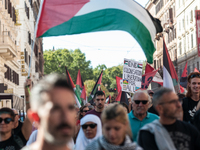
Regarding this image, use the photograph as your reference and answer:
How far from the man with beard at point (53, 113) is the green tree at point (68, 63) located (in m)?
94.4

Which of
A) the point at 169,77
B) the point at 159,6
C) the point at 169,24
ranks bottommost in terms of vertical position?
the point at 169,77

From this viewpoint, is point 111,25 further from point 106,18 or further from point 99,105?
point 99,105

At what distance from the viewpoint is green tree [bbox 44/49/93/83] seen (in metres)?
97.2

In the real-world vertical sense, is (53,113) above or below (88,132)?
above

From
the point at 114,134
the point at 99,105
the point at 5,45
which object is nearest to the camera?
the point at 114,134

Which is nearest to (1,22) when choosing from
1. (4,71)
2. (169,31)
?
(4,71)

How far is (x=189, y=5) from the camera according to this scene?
4734cm

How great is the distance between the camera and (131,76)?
15688mm

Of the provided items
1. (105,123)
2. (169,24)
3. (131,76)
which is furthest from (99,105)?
(169,24)

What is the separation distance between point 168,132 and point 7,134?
2.18m

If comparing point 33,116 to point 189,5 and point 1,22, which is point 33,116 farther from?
point 189,5

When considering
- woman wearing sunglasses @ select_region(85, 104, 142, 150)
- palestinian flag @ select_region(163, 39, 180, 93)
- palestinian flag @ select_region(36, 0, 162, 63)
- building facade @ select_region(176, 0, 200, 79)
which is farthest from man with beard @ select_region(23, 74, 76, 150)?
building facade @ select_region(176, 0, 200, 79)

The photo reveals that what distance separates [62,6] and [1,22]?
2186 cm

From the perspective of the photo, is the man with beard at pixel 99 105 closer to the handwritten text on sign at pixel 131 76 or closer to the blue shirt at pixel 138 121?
the blue shirt at pixel 138 121
